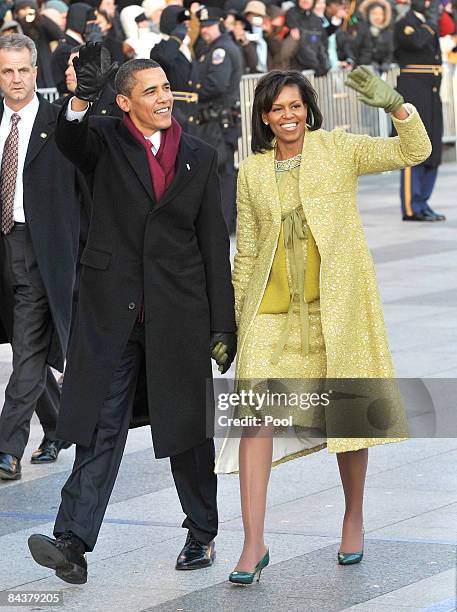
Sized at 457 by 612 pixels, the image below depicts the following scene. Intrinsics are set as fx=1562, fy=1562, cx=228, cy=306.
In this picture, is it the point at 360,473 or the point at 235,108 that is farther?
the point at 235,108

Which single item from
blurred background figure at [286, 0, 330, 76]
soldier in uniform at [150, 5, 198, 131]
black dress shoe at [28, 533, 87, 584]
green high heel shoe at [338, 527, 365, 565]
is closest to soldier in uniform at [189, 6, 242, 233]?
soldier in uniform at [150, 5, 198, 131]

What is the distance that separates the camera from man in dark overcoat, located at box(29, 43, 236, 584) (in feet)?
17.7

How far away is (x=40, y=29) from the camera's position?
17.5 metres

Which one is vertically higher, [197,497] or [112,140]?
[112,140]

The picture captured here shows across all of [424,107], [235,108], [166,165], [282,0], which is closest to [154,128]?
[166,165]

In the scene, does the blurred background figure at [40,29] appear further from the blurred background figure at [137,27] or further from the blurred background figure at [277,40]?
the blurred background figure at [277,40]

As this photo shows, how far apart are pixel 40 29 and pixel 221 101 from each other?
3250mm

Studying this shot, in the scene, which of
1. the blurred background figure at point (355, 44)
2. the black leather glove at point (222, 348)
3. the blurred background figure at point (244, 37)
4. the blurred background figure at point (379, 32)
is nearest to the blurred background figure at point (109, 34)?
the blurred background figure at point (244, 37)

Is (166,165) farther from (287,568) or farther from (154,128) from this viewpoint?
(287,568)

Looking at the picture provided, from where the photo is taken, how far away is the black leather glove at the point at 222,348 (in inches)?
215

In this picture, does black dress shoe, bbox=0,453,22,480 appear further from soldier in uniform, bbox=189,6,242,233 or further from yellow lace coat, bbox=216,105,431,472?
soldier in uniform, bbox=189,6,242,233

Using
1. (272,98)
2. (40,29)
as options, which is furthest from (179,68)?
(272,98)

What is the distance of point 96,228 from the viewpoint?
215 inches

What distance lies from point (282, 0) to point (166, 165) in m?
18.2
